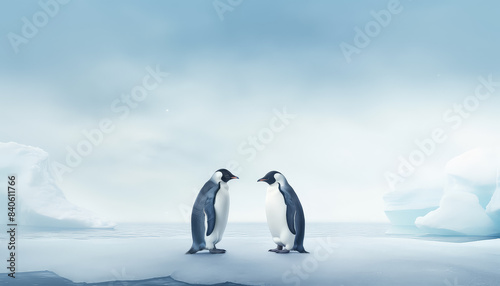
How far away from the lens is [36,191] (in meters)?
12.6

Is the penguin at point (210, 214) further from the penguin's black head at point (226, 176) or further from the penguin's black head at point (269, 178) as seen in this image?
the penguin's black head at point (269, 178)

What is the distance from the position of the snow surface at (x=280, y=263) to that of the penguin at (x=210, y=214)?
117 mm

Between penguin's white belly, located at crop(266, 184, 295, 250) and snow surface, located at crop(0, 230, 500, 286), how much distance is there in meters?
0.20

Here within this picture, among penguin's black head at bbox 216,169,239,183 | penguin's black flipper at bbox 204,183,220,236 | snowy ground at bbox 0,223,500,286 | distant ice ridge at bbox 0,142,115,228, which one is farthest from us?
distant ice ridge at bbox 0,142,115,228

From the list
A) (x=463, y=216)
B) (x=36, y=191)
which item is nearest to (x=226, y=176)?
(x=463, y=216)

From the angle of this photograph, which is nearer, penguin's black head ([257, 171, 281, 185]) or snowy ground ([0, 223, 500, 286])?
snowy ground ([0, 223, 500, 286])

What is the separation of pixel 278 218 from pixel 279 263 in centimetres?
63

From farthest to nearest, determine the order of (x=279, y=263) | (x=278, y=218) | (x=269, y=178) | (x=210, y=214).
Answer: (x=269, y=178)
(x=278, y=218)
(x=210, y=214)
(x=279, y=263)

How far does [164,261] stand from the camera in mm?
4234

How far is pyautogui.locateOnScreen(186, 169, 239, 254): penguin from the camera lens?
4.47 meters

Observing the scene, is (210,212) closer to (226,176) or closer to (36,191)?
(226,176)

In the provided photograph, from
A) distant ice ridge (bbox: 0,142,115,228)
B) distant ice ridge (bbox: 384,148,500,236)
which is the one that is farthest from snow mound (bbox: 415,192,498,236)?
distant ice ridge (bbox: 0,142,115,228)

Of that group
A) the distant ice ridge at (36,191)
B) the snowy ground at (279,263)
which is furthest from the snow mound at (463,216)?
the distant ice ridge at (36,191)

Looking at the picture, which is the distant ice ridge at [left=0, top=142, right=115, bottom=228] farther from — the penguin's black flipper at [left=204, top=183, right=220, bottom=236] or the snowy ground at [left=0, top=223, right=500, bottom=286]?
the penguin's black flipper at [left=204, top=183, right=220, bottom=236]
